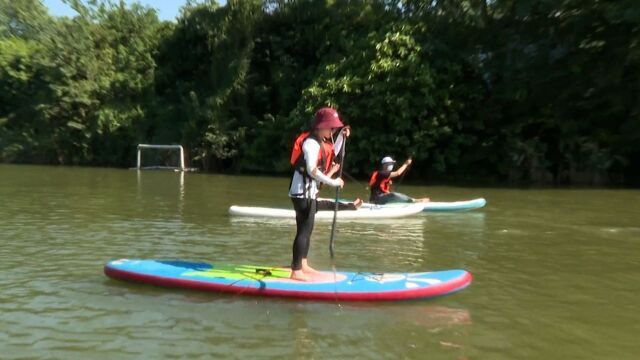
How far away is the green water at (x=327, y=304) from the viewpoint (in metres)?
5.07

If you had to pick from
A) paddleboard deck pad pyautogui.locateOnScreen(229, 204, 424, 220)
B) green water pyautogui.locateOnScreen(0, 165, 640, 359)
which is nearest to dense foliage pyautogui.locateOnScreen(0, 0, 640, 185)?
green water pyautogui.locateOnScreen(0, 165, 640, 359)

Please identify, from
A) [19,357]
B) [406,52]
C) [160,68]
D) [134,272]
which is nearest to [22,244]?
[134,272]

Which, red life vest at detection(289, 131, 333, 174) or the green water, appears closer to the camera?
the green water

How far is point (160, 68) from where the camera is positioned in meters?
34.4

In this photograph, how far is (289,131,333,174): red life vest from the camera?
6355 millimetres

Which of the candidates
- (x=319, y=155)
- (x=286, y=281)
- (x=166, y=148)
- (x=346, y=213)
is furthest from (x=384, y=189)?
(x=166, y=148)

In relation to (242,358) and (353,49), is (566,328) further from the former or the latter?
(353,49)

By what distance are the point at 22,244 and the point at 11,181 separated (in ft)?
42.4

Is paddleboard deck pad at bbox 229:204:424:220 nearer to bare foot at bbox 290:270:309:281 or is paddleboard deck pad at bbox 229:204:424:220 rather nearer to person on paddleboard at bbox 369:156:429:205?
person on paddleboard at bbox 369:156:429:205

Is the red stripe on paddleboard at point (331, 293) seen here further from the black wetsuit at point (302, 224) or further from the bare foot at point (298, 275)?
the black wetsuit at point (302, 224)

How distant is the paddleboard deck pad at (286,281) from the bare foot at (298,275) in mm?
64

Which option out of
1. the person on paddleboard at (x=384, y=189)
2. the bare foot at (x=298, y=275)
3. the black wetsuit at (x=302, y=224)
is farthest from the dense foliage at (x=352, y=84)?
the bare foot at (x=298, y=275)

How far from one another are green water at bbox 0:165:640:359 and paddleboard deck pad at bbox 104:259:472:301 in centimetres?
10

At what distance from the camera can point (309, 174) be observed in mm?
6270
